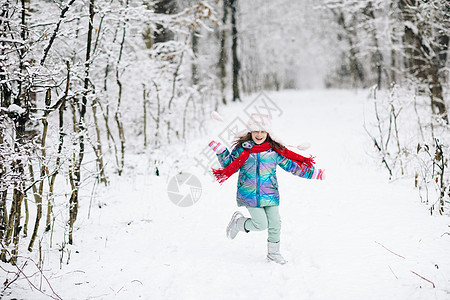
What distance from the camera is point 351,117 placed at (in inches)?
500

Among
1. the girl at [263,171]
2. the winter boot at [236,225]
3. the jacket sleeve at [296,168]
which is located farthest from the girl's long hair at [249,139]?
the winter boot at [236,225]

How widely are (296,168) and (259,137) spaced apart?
1.71 ft

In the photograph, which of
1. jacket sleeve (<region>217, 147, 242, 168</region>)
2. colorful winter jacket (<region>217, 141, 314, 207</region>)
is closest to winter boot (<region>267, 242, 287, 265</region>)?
colorful winter jacket (<region>217, 141, 314, 207</region>)

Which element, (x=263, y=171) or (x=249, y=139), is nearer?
(x=263, y=171)

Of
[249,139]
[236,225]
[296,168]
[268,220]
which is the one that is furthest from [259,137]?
[236,225]

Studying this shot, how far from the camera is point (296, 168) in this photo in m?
3.38

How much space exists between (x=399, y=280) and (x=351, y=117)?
10.8 metres

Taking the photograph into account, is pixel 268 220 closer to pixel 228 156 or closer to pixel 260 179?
pixel 260 179

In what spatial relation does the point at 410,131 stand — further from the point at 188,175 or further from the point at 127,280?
the point at 127,280

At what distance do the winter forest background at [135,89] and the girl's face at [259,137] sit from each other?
180 cm

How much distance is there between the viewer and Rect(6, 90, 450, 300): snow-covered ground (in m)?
2.83

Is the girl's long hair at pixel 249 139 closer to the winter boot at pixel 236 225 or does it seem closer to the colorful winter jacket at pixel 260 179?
the colorful winter jacket at pixel 260 179

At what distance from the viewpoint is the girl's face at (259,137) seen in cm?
329

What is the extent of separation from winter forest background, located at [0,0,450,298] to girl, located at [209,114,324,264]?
5.40 feet
